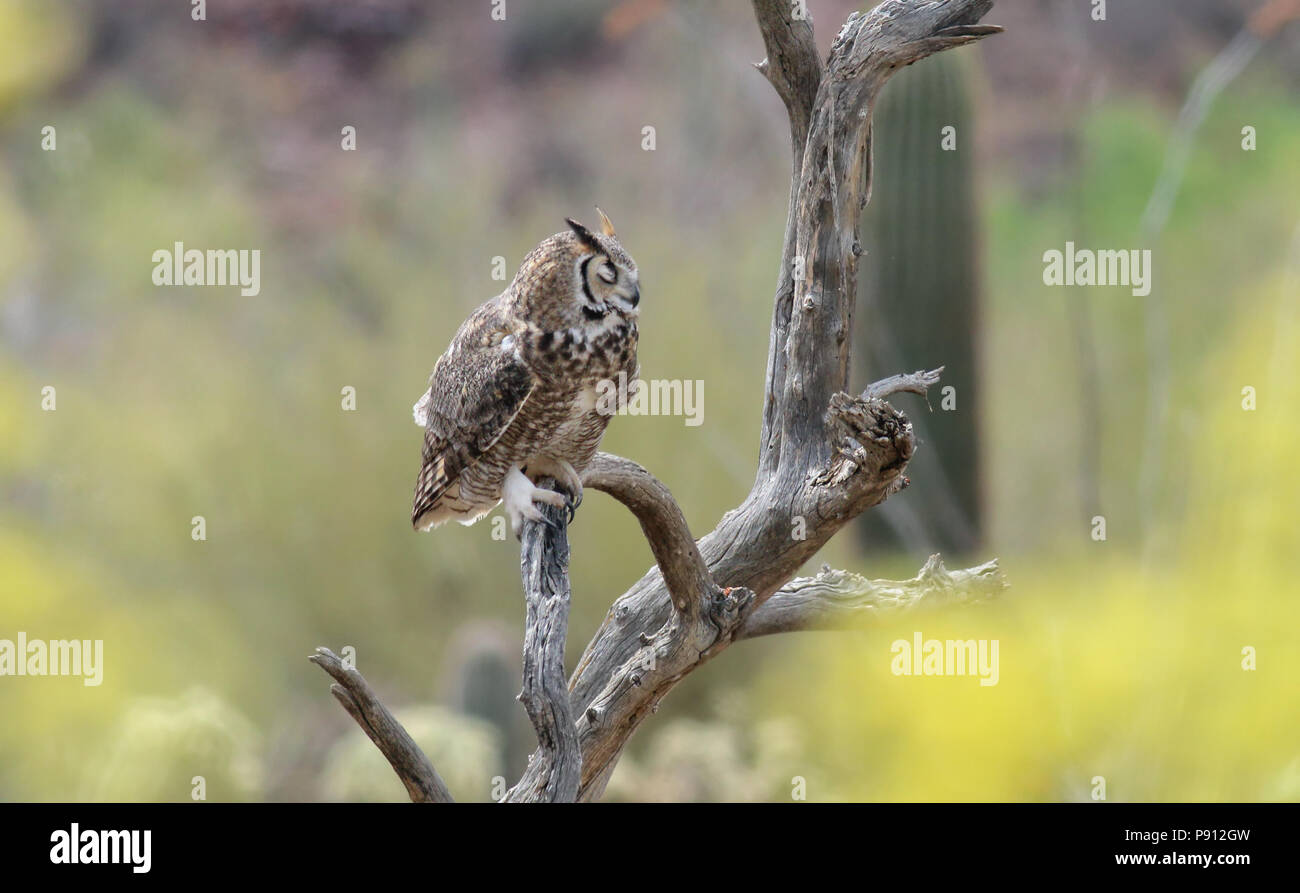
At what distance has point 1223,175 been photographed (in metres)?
4.72

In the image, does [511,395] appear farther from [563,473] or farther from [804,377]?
[804,377]

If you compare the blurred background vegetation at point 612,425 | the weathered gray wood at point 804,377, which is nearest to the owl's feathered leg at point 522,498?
the weathered gray wood at point 804,377

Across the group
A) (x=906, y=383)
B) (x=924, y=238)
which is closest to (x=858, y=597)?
(x=906, y=383)

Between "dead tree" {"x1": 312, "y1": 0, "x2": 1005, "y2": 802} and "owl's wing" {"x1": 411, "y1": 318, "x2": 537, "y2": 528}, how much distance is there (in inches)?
7.4

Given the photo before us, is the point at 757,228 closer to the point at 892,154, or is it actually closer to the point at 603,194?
the point at 603,194

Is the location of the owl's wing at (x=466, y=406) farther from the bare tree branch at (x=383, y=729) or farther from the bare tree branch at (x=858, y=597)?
the bare tree branch at (x=858, y=597)

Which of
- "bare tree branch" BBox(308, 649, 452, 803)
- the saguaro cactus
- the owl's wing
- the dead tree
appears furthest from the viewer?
the saguaro cactus

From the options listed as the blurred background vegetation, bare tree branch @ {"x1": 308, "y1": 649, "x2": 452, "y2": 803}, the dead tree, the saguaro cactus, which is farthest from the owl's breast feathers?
the blurred background vegetation

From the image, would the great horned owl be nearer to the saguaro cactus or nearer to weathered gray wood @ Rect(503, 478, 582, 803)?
weathered gray wood @ Rect(503, 478, 582, 803)

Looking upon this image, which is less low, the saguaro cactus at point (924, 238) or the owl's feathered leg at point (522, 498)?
the saguaro cactus at point (924, 238)

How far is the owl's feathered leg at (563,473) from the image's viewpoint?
2.17 m

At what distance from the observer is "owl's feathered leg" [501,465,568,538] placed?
210 cm

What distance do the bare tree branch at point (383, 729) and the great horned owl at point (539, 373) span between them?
0.42m

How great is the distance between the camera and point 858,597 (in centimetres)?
244
